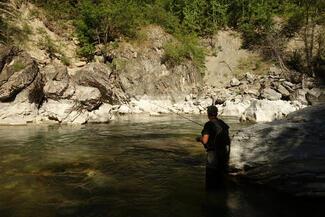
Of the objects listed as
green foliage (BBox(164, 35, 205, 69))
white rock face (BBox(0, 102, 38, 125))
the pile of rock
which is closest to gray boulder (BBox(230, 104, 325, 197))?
the pile of rock

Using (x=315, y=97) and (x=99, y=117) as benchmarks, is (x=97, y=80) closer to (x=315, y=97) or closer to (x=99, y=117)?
(x=99, y=117)

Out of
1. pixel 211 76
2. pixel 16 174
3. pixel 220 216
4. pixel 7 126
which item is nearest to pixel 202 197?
pixel 220 216

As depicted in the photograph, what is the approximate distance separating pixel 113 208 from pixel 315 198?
437 cm

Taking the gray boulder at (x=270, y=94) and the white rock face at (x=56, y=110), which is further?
the gray boulder at (x=270, y=94)

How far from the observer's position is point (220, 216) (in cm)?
656

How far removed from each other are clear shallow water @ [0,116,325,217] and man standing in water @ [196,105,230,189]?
0.36 m

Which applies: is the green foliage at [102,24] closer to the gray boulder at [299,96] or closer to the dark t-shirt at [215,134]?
the gray boulder at [299,96]

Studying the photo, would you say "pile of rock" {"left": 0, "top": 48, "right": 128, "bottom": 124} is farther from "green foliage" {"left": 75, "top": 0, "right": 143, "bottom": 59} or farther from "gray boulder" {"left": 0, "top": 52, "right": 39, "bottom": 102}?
"green foliage" {"left": 75, "top": 0, "right": 143, "bottom": 59}

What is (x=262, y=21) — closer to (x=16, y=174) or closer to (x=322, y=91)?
(x=322, y=91)

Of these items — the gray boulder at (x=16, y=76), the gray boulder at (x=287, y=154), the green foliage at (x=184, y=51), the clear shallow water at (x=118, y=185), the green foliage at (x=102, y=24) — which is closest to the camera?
the clear shallow water at (x=118, y=185)

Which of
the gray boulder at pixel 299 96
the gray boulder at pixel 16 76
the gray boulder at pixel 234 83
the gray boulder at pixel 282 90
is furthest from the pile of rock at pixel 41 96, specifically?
the gray boulder at pixel 234 83

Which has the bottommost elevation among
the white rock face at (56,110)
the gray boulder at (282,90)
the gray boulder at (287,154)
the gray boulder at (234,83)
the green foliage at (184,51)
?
the gray boulder at (287,154)

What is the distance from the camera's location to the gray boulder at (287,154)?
24.8 feet

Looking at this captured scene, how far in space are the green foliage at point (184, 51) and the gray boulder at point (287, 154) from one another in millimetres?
33914
